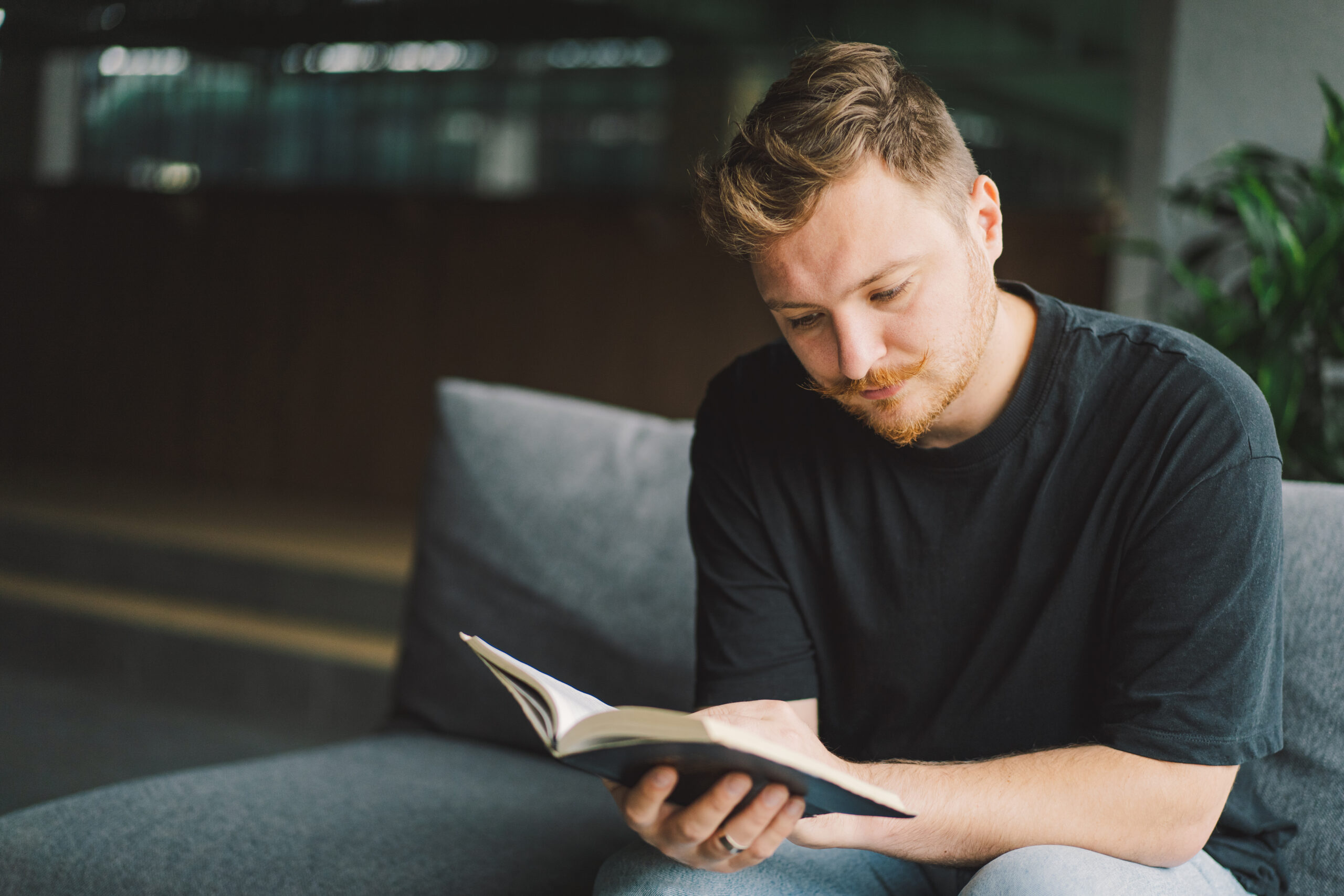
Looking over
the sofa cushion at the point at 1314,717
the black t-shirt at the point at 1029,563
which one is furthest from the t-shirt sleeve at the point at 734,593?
the sofa cushion at the point at 1314,717

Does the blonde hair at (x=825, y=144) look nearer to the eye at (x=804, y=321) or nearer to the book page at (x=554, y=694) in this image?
the eye at (x=804, y=321)

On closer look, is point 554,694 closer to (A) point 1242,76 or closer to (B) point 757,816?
(B) point 757,816

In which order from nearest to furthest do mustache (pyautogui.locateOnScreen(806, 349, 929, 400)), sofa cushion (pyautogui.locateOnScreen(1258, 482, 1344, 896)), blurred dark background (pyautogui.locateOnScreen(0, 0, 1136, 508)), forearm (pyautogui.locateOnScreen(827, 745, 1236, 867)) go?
forearm (pyautogui.locateOnScreen(827, 745, 1236, 867)), mustache (pyautogui.locateOnScreen(806, 349, 929, 400)), sofa cushion (pyautogui.locateOnScreen(1258, 482, 1344, 896)), blurred dark background (pyautogui.locateOnScreen(0, 0, 1136, 508))

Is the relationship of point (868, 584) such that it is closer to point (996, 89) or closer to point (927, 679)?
point (927, 679)

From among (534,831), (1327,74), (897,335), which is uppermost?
(1327,74)

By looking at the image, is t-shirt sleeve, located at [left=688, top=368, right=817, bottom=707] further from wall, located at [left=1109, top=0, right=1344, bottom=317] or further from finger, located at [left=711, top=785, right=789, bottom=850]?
wall, located at [left=1109, top=0, right=1344, bottom=317]

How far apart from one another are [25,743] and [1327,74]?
325cm

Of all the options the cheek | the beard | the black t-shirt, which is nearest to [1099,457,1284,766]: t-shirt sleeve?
the black t-shirt

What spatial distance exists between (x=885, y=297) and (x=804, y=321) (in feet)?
0.27

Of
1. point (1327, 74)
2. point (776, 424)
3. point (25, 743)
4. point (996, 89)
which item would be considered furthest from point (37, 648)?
point (996, 89)

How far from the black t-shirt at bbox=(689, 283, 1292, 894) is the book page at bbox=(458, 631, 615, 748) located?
1.16ft

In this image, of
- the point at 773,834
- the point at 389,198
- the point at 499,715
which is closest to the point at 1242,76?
the point at 499,715

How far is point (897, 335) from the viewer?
103 cm

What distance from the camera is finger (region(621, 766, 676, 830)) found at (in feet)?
2.70
